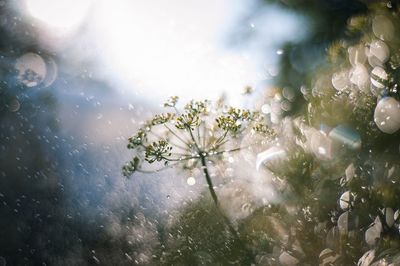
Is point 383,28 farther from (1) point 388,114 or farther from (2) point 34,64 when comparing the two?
(2) point 34,64

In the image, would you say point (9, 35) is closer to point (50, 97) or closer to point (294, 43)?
point (50, 97)

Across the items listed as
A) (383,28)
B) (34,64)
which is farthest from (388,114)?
(34,64)

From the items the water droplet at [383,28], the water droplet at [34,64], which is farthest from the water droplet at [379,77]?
the water droplet at [34,64]

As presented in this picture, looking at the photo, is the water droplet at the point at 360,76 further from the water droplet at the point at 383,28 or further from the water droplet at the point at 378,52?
the water droplet at the point at 383,28

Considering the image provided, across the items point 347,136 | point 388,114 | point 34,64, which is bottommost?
point 388,114

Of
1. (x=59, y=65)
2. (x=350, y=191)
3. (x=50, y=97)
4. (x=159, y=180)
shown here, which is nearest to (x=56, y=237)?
(x=50, y=97)

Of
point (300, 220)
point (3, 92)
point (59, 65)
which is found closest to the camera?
point (300, 220)

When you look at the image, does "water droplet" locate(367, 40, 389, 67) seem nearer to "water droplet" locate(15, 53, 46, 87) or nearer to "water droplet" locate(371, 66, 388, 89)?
"water droplet" locate(371, 66, 388, 89)

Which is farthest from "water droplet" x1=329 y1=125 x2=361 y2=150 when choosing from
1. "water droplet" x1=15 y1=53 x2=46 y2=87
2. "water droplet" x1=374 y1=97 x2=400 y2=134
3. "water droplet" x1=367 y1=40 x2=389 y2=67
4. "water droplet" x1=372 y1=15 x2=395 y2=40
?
"water droplet" x1=15 y1=53 x2=46 y2=87

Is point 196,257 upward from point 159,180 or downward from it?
downward

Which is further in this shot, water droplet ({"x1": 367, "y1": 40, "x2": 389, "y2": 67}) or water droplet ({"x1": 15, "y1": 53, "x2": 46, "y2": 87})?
water droplet ({"x1": 15, "y1": 53, "x2": 46, "y2": 87})

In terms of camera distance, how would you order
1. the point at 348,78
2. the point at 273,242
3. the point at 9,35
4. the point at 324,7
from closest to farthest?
the point at 348,78, the point at 273,242, the point at 324,7, the point at 9,35
